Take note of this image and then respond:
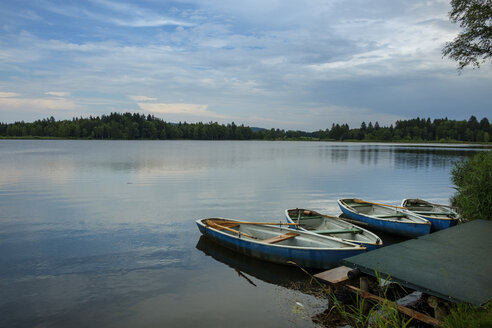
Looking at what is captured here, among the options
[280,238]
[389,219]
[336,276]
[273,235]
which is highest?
[336,276]

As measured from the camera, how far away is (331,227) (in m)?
14.3

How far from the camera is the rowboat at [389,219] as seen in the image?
13836 millimetres

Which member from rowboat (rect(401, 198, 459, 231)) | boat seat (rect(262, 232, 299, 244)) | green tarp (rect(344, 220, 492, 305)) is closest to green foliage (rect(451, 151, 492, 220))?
rowboat (rect(401, 198, 459, 231))

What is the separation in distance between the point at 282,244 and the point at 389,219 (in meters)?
6.21

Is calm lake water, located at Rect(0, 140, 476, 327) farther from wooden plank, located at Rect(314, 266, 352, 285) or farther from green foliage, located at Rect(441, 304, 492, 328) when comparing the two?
green foliage, located at Rect(441, 304, 492, 328)

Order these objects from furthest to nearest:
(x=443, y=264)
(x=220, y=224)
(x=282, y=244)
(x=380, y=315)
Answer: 1. (x=220, y=224)
2. (x=282, y=244)
3. (x=443, y=264)
4. (x=380, y=315)

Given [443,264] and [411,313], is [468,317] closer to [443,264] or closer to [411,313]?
[411,313]

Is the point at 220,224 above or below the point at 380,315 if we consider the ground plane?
below

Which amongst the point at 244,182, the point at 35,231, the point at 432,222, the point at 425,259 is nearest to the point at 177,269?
the point at 425,259

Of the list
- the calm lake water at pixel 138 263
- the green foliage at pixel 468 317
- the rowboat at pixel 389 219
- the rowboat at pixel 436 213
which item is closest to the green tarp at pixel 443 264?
the green foliage at pixel 468 317

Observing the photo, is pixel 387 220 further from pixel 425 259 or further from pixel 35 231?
pixel 35 231

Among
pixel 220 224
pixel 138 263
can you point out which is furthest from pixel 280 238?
pixel 138 263

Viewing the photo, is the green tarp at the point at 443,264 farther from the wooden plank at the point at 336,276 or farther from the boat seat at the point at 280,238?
the boat seat at the point at 280,238

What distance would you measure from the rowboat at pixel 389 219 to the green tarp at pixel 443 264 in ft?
11.3
